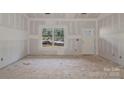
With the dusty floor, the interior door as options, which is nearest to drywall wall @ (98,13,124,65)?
the dusty floor

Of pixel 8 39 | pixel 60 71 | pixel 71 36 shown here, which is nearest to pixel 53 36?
pixel 71 36

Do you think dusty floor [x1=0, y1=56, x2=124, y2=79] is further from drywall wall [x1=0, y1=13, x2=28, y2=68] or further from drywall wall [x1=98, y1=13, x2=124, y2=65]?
drywall wall [x1=98, y1=13, x2=124, y2=65]

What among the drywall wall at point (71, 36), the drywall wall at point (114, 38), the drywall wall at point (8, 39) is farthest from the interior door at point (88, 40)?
the drywall wall at point (8, 39)

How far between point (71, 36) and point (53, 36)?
3.22ft

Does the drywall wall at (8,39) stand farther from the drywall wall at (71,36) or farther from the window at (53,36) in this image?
the window at (53,36)

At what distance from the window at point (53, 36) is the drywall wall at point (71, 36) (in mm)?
207

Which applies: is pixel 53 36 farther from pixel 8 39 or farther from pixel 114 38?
pixel 8 39

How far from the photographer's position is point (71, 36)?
8.67 meters

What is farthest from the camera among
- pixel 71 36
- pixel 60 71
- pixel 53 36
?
pixel 53 36

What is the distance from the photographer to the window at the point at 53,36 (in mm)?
8750

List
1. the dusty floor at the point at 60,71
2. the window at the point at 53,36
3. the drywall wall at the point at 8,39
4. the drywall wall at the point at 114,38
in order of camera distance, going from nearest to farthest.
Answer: the dusty floor at the point at 60,71 → the drywall wall at the point at 8,39 → the drywall wall at the point at 114,38 → the window at the point at 53,36

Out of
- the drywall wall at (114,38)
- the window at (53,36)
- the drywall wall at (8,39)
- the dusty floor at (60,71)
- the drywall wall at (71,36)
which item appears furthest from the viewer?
the window at (53,36)

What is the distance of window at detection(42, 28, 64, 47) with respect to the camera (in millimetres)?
8750
